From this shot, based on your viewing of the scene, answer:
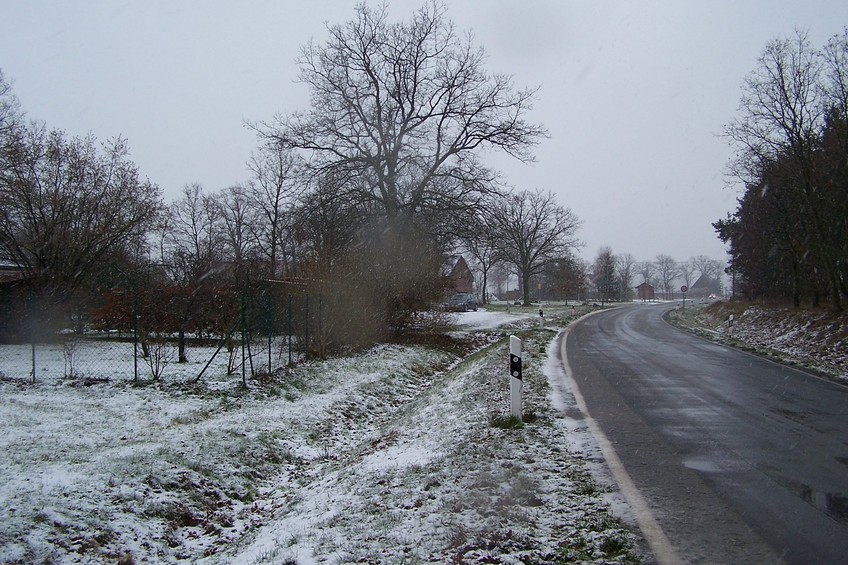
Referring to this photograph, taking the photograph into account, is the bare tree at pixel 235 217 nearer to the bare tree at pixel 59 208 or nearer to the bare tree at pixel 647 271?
the bare tree at pixel 59 208

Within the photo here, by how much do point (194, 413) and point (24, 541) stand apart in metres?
4.64

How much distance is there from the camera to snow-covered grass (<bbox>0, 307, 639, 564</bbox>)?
436cm

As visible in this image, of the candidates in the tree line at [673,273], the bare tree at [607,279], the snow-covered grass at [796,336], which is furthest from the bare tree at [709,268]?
the snow-covered grass at [796,336]

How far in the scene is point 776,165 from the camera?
81.1ft

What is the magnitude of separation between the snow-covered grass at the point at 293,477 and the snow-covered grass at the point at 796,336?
767 centimetres

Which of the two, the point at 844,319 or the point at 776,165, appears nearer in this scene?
the point at 844,319

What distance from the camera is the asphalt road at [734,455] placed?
387 cm

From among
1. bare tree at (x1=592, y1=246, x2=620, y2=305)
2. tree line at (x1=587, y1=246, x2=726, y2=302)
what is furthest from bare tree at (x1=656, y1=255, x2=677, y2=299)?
bare tree at (x1=592, y1=246, x2=620, y2=305)

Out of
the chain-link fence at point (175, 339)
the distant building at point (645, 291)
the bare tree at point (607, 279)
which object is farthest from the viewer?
the distant building at point (645, 291)

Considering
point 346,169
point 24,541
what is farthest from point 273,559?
point 346,169

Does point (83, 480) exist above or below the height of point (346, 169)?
below

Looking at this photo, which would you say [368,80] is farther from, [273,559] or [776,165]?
[273,559]

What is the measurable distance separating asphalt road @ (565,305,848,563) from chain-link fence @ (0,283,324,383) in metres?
7.13

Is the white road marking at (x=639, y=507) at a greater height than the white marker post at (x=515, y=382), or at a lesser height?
lesser
